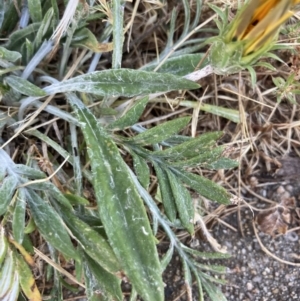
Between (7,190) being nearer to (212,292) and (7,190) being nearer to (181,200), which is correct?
(181,200)

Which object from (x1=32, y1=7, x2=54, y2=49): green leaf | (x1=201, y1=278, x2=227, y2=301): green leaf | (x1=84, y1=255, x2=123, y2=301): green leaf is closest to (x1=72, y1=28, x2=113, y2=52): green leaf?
(x1=32, y1=7, x2=54, y2=49): green leaf

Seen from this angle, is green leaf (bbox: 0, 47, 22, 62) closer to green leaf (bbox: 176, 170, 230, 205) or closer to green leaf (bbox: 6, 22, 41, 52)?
green leaf (bbox: 6, 22, 41, 52)

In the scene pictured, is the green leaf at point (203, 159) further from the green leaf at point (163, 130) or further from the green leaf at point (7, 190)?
the green leaf at point (7, 190)

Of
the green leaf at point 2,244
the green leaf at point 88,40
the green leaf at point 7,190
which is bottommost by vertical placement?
the green leaf at point 2,244

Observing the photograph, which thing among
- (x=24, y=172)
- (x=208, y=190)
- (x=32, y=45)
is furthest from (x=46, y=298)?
(x=32, y=45)

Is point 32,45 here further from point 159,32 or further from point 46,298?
point 46,298

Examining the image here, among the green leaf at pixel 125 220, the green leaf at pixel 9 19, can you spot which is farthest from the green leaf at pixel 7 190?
the green leaf at pixel 9 19
